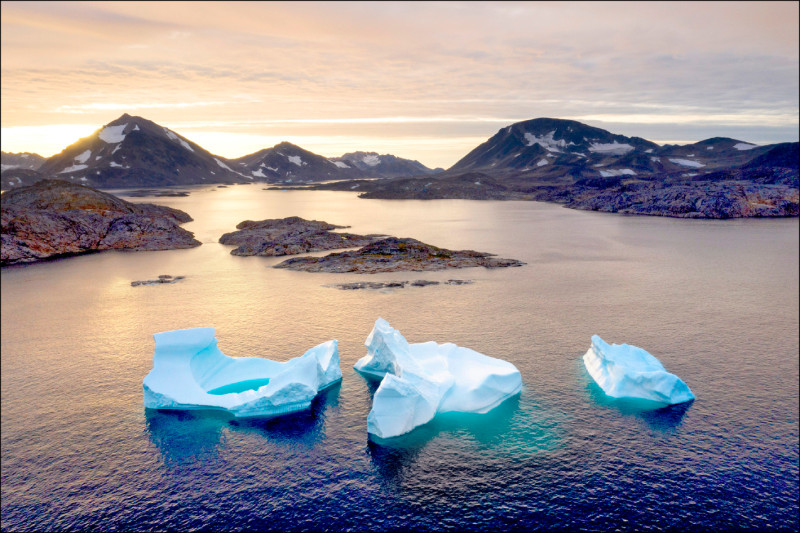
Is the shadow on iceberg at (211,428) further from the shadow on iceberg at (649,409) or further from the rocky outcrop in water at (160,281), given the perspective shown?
the rocky outcrop in water at (160,281)

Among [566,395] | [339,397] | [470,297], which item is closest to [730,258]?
[470,297]

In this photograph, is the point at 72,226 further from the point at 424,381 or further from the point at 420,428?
the point at 420,428

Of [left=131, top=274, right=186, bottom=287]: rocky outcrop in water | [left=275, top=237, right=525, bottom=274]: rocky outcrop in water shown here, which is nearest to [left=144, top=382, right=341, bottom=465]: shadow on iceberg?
[left=131, top=274, right=186, bottom=287]: rocky outcrop in water

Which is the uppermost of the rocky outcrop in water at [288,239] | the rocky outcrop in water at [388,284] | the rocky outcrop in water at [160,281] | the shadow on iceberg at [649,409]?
the rocky outcrop in water at [288,239]

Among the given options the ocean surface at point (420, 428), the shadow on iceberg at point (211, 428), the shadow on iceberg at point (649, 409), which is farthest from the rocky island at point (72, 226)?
the shadow on iceberg at point (649, 409)

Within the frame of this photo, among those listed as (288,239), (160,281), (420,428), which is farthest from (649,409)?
(288,239)


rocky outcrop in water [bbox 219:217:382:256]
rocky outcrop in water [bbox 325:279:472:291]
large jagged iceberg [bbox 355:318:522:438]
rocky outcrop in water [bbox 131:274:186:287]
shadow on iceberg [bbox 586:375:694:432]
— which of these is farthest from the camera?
rocky outcrop in water [bbox 219:217:382:256]

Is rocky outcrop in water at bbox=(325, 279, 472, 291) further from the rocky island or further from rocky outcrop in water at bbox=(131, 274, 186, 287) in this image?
the rocky island
